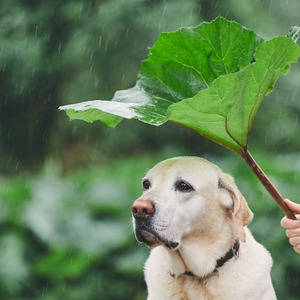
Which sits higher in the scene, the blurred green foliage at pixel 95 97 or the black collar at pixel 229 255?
the black collar at pixel 229 255

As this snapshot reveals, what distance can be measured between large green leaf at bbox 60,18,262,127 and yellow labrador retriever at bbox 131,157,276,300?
1.15 feet

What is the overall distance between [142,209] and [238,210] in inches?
18.7

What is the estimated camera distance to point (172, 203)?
279 cm

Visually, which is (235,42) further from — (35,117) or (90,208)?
(35,117)

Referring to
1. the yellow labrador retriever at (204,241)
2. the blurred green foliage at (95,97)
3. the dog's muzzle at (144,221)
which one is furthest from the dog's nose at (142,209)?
the blurred green foliage at (95,97)

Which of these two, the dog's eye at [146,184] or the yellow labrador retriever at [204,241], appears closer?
the yellow labrador retriever at [204,241]

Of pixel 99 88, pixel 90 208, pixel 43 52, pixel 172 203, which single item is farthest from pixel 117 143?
pixel 172 203

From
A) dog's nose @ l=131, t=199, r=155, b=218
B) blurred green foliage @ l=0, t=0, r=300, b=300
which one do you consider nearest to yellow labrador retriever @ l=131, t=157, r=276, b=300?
dog's nose @ l=131, t=199, r=155, b=218

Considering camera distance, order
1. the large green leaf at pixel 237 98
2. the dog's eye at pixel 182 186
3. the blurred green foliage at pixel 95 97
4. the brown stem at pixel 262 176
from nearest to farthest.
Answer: the large green leaf at pixel 237 98 → the brown stem at pixel 262 176 → the dog's eye at pixel 182 186 → the blurred green foliage at pixel 95 97

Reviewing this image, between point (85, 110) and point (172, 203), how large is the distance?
1.90 ft

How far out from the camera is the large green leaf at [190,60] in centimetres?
260

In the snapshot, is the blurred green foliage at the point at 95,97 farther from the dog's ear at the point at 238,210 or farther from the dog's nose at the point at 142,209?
the dog's nose at the point at 142,209

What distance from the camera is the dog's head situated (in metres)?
2.74

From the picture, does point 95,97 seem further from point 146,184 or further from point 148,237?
point 148,237
